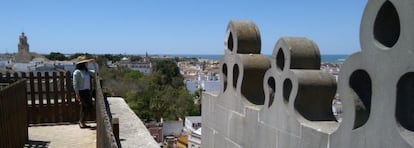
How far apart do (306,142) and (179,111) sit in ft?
266

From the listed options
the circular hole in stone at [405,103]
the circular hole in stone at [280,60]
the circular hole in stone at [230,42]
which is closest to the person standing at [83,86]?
the circular hole in stone at [230,42]

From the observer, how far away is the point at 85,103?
9508 mm

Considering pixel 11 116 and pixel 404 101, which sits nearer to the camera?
pixel 404 101

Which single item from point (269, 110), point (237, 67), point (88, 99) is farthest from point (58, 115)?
point (269, 110)

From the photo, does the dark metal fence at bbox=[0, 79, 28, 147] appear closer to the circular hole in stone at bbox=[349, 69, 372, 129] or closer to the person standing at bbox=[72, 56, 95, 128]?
the person standing at bbox=[72, 56, 95, 128]

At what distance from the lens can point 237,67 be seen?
446 centimetres

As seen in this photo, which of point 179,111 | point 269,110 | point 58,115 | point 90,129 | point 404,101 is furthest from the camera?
point 179,111

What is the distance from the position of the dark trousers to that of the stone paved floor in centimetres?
34

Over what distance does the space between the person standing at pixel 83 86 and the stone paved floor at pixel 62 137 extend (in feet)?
1.23

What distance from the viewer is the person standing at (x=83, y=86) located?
352 inches

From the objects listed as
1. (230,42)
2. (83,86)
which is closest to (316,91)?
(230,42)

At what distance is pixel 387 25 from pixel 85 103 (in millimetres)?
7980

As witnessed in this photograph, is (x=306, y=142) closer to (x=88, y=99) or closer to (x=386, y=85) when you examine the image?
(x=386, y=85)

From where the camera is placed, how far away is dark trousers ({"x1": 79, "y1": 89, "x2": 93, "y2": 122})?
9.31 metres
